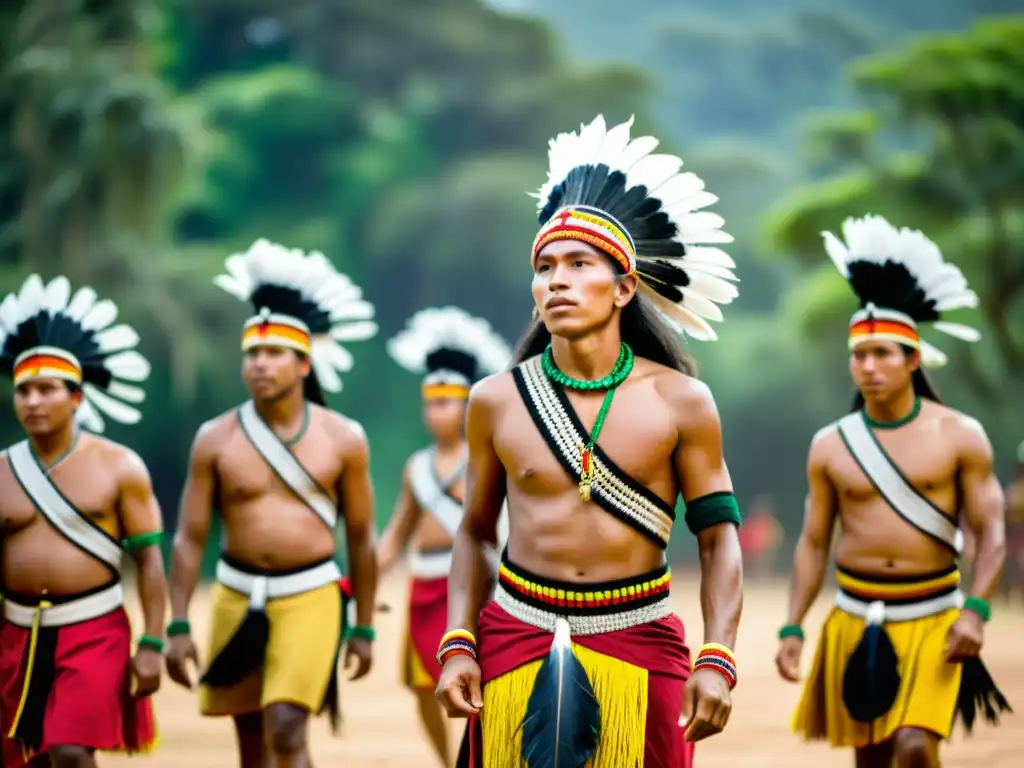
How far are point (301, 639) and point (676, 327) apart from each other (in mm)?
2836

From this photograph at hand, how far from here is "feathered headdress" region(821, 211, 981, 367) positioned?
24.2ft

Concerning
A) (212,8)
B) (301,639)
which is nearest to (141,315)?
(212,8)

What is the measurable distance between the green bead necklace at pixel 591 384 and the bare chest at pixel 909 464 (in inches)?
103

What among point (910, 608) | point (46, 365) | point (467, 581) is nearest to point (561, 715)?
point (467, 581)

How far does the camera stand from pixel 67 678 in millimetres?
6754

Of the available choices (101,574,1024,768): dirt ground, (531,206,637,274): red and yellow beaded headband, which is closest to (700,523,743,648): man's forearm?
Answer: (531,206,637,274): red and yellow beaded headband

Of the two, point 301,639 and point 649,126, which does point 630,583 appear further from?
point 649,126

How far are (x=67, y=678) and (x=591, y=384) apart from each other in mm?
3143

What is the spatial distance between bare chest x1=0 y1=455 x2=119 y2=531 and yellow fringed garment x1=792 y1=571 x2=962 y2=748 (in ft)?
10.6

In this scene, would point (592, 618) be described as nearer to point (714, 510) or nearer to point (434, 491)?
point (714, 510)

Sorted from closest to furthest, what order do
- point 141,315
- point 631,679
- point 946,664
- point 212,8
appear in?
1. point 631,679
2. point 946,664
3. point 141,315
4. point 212,8

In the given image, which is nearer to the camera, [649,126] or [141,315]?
[141,315]

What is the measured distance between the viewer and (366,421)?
115 ft

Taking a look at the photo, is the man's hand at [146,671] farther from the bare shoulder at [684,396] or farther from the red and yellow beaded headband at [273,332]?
the bare shoulder at [684,396]
